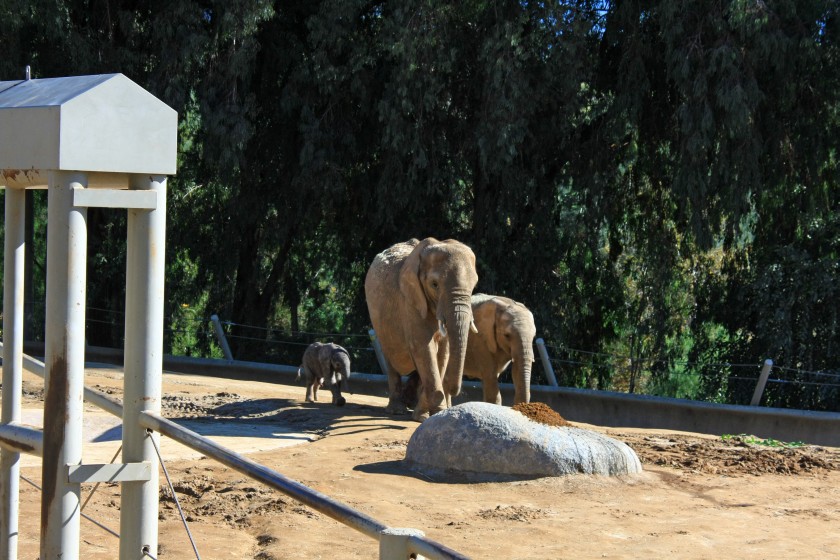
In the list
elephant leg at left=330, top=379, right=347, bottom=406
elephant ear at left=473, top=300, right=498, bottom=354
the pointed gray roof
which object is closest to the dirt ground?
elephant leg at left=330, top=379, right=347, bottom=406

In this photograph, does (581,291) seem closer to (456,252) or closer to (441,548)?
(456,252)

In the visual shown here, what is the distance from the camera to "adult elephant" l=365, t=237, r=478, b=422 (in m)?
11.4

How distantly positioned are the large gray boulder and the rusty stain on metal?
208 inches

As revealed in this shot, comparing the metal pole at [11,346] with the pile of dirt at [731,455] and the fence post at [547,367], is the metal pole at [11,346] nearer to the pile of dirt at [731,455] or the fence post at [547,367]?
the pile of dirt at [731,455]

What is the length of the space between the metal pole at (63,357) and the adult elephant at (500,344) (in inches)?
338

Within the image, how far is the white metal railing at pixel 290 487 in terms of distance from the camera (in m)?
2.73

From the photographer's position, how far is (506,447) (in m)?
8.88

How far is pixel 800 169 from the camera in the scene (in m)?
16.5

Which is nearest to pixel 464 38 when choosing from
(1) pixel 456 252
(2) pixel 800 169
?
(2) pixel 800 169

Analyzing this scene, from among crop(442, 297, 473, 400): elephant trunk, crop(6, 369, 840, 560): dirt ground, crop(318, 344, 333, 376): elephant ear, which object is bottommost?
crop(6, 369, 840, 560): dirt ground

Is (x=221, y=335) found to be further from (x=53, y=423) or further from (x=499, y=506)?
(x=53, y=423)

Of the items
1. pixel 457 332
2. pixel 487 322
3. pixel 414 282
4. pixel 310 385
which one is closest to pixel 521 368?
pixel 487 322

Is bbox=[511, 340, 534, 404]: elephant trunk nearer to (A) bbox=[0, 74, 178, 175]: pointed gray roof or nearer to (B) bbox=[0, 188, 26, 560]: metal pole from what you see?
(B) bbox=[0, 188, 26, 560]: metal pole

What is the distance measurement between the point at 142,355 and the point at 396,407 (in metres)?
8.70
